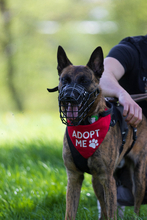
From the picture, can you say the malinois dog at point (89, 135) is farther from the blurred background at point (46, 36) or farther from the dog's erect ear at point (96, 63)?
the blurred background at point (46, 36)

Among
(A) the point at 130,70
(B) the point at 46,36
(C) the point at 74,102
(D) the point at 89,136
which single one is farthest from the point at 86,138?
(B) the point at 46,36

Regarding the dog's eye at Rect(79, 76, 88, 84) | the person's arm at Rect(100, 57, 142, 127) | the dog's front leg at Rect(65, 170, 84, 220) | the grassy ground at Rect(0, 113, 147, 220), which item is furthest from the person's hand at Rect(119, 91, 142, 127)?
the grassy ground at Rect(0, 113, 147, 220)

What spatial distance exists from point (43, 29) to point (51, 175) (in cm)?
1033

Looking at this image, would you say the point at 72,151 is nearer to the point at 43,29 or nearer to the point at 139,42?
the point at 139,42

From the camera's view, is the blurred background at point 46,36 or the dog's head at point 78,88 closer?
the dog's head at point 78,88

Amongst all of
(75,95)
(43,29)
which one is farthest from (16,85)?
(75,95)

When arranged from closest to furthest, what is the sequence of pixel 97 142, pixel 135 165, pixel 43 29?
pixel 97 142, pixel 135 165, pixel 43 29

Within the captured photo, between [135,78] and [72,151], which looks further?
[135,78]

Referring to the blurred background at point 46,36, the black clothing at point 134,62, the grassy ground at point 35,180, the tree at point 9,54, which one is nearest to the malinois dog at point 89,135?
the grassy ground at point 35,180

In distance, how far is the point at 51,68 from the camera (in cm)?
1317

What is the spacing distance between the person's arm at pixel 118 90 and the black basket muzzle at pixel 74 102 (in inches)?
15.9

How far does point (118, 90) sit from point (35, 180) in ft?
6.72

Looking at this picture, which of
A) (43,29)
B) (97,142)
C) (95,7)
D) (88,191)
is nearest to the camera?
(97,142)

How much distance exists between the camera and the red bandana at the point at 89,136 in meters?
2.35
